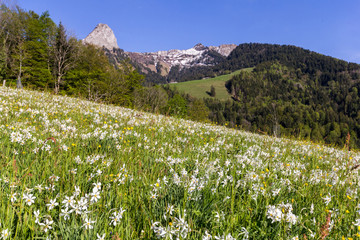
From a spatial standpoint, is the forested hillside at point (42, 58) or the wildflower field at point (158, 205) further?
the forested hillside at point (42, 58)

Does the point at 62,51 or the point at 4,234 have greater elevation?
the point at 62,51

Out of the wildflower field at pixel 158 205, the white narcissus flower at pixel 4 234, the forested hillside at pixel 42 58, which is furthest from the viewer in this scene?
the forested hillside at pixel 42 58

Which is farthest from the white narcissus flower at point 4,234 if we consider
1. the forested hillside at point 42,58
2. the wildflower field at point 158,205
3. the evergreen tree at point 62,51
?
the evergreen tree at point 62,51

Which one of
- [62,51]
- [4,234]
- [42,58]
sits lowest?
[4,234]

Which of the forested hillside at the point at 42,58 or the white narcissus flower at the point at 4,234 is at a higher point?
the forested hillside at the point at 42,58

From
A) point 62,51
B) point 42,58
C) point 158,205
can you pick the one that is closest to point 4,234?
point 158,205

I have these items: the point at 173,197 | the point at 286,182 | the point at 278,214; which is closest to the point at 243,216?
the point at 278,214

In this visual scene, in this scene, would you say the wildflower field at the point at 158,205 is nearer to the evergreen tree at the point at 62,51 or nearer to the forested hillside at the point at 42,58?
the forested hillside at the point at 42,58

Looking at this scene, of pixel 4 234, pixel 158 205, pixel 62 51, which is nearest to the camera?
pixel 4 234

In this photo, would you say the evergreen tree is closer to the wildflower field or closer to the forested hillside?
the forested hillside

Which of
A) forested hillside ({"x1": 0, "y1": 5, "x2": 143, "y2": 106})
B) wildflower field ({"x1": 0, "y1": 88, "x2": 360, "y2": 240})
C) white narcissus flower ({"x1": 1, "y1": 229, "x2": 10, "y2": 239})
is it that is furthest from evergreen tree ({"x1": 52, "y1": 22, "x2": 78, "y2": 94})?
white narcissus flower ({"x1": 1, "y1": 229, "x2": 10, "y2": 239})

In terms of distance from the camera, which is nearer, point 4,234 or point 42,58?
point 4,234

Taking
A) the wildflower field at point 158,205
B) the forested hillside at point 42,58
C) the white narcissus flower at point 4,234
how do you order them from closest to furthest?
1. the white narcissus flower at point 4,234
2. the wildflower field at point 158,205
3. the forested hillside at point 42,58

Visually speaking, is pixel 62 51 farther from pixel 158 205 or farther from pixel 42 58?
pixel 158 205
